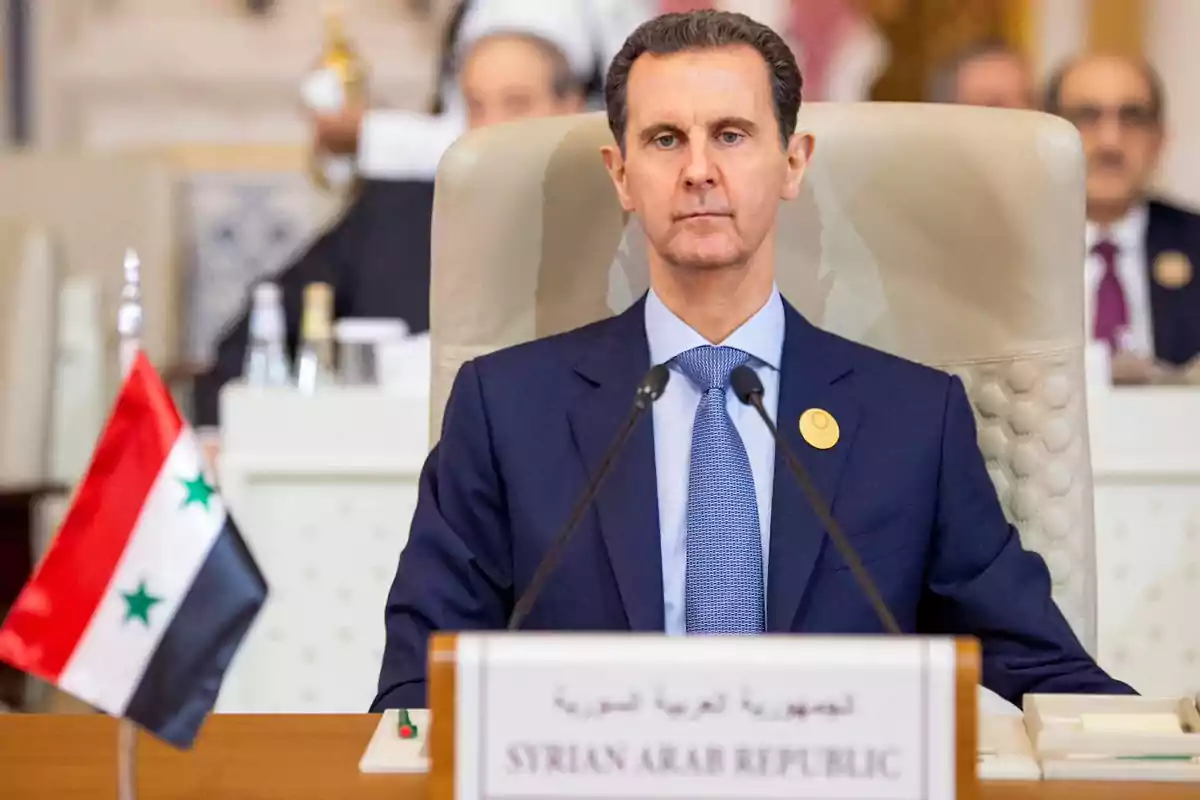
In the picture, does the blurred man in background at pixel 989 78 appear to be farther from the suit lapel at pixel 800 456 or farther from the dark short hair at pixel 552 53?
A: the suit lapel at pixel 800 456

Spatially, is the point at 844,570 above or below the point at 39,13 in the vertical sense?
below

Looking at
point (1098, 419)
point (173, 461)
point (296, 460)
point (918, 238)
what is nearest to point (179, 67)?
point (296, 460)

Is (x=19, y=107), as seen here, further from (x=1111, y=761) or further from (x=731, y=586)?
(x=1111, y=761)

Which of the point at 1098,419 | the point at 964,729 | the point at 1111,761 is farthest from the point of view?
the point at 1098,419

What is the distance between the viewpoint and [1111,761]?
1.04 metres

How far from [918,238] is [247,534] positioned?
1.22 m

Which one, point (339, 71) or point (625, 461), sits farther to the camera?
point (339, 71)

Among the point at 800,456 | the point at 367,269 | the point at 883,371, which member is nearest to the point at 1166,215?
the point at 367,269

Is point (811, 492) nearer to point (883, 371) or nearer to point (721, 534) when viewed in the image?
point (721, 534)

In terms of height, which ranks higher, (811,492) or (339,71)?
(339,71)

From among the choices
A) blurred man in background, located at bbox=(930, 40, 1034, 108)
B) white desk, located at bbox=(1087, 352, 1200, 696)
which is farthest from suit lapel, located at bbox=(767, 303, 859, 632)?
blurred man in background, located at bbox=(930, 40, 1034, 108)

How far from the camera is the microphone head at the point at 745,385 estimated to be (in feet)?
3.91

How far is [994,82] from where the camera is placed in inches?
148

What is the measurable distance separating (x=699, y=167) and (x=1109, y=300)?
Answer: 206 centimetres
